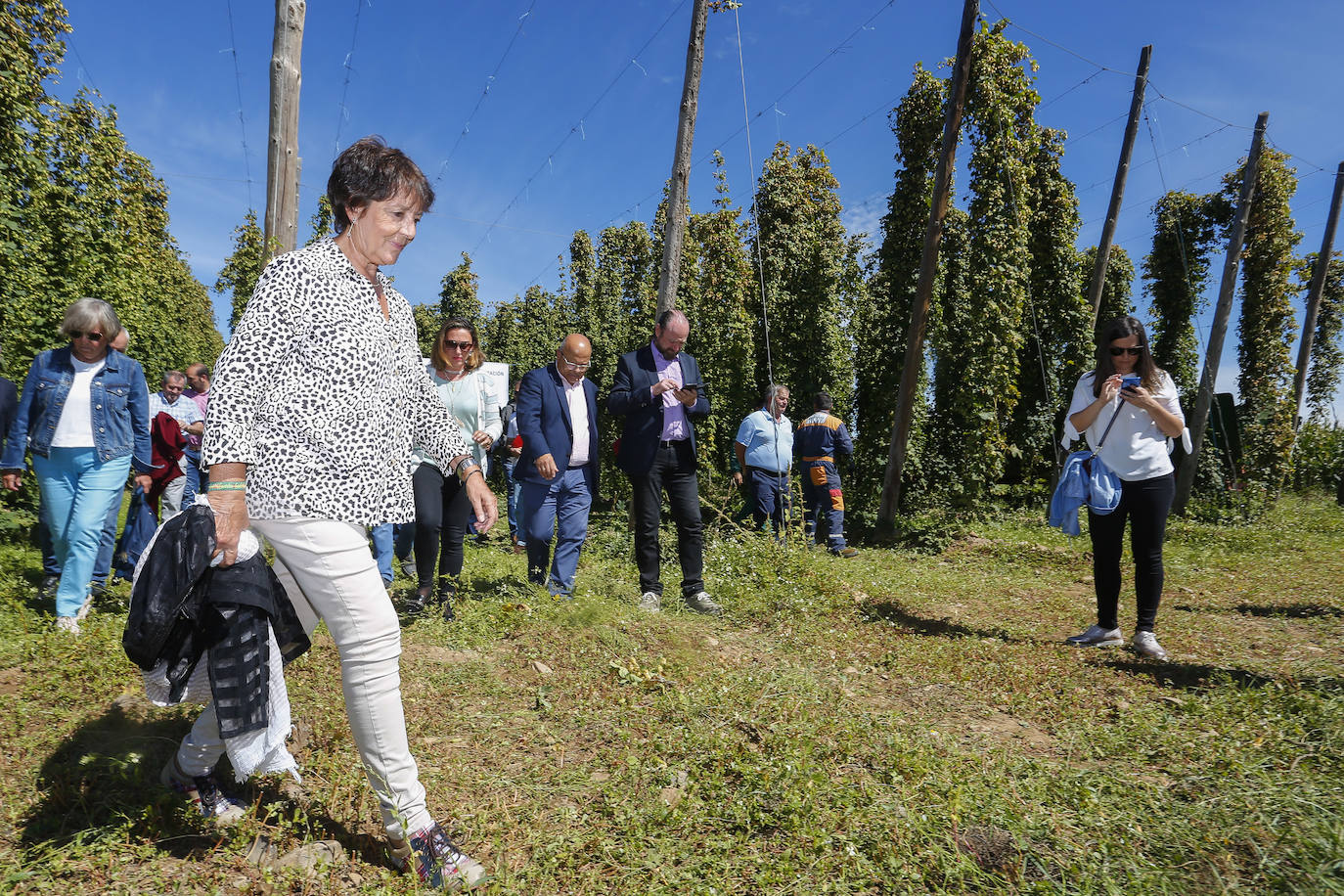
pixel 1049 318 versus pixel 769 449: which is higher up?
pixel 1049 318

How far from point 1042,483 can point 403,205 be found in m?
13.8

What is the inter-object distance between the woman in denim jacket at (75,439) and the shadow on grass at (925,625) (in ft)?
17.0

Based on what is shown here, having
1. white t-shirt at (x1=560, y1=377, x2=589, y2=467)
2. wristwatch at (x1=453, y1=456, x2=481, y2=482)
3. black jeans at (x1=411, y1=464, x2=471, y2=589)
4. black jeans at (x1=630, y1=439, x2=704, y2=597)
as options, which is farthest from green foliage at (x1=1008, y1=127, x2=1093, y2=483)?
wristwatch at (x1=453, y1=456, x2=481, y2=482)

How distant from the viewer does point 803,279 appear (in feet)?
50.5

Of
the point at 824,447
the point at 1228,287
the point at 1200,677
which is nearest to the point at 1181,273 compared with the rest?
the point at 1228,287

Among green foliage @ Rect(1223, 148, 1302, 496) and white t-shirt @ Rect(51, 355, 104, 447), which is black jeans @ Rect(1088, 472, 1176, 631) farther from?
green foliage @ Rect(1223, 148, 1302, 496)

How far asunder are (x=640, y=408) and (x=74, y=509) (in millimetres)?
3569

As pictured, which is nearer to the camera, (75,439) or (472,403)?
(75,439)

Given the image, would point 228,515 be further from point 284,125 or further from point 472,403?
point 284,125

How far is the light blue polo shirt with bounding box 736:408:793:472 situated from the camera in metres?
8.82

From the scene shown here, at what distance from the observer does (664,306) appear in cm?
862

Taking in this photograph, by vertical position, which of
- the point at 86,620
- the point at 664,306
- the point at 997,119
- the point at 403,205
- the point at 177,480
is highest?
the point at 997,119

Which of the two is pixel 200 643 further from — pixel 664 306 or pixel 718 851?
pixel 664 306

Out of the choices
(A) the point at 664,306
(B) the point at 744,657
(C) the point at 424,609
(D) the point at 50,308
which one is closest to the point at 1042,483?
(A) the point at 664,306
